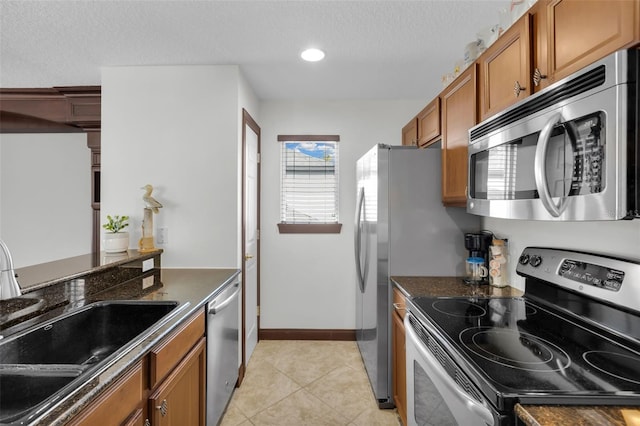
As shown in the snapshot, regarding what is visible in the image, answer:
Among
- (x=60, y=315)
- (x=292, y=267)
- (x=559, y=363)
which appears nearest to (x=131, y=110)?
(x=60, y=315)

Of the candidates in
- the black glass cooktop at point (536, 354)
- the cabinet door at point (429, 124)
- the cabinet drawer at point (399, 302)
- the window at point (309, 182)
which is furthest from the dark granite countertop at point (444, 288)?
the window at point (309, 182)

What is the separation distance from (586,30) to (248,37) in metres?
1.77

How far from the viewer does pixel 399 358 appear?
2035mm

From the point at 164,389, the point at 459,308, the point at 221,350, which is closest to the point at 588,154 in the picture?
the point at 459,308

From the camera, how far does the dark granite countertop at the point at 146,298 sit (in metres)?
0.80

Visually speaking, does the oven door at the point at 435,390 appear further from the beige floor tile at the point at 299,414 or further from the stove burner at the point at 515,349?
the beige floor tile at the point at 299,414

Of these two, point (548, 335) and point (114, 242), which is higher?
point (114, 242)

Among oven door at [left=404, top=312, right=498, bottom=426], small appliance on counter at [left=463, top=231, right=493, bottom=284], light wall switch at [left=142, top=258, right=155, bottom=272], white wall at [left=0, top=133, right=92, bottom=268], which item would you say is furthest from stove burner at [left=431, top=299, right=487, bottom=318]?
white wall at [left=0, top=133, right=92, bottom=268]

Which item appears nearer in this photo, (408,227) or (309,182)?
(408,227)

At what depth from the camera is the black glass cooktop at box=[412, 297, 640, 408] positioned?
85cm

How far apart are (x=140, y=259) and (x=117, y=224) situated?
14.2 inches

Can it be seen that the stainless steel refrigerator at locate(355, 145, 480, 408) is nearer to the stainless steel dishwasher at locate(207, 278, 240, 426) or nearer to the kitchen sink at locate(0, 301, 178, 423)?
the stainless steel dishwasher at locate(207, 278, 240, 426)

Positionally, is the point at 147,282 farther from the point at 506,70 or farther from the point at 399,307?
the point at 506,70

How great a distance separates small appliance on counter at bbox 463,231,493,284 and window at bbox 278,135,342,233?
1.59 m
